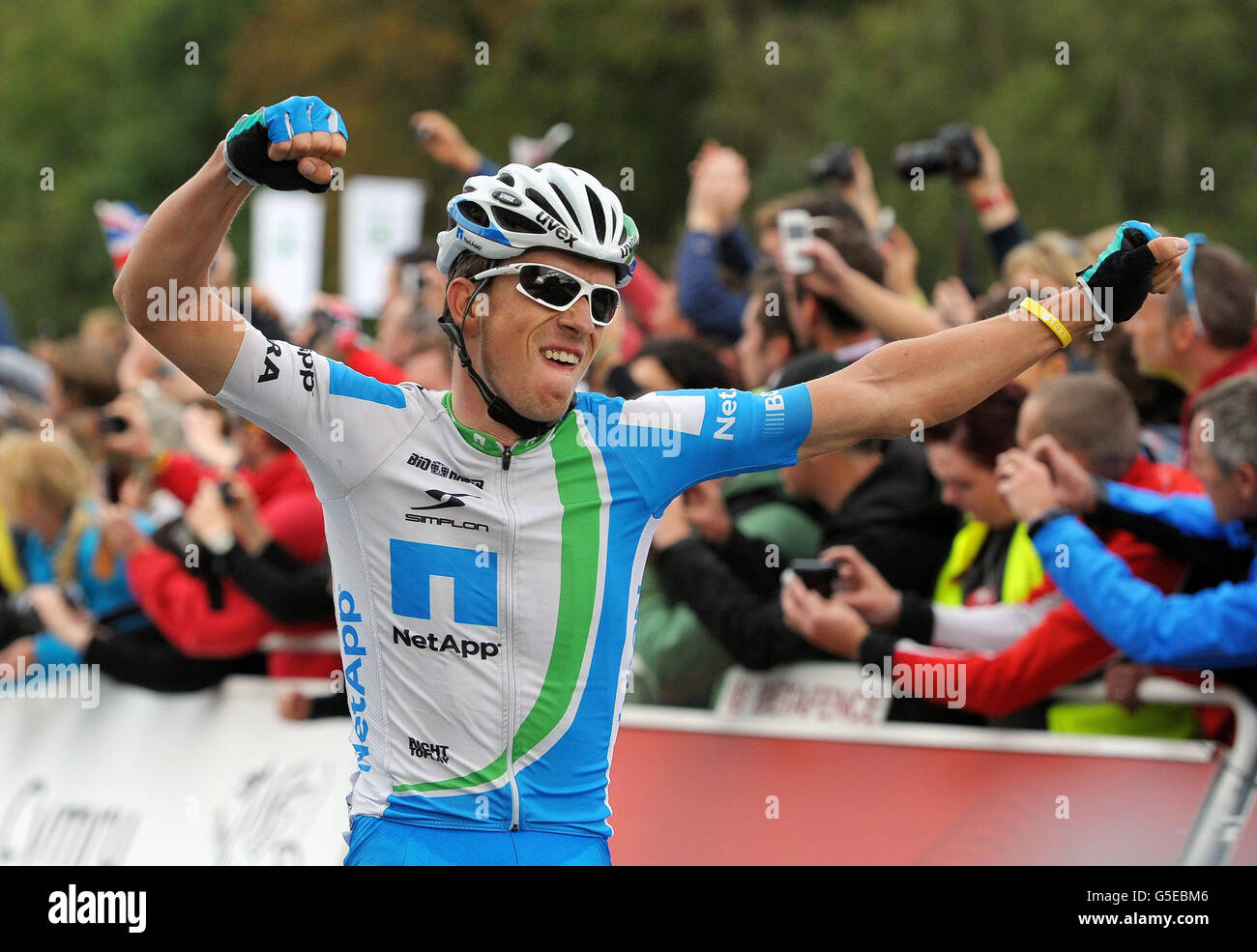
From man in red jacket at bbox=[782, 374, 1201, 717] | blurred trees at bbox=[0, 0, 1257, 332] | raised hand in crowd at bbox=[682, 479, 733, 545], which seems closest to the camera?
man in red jacket at bbox=[782, 374, 1201, 717]

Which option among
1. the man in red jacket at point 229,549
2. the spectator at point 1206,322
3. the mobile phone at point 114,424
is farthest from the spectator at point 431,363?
the spectator at point 1206,322

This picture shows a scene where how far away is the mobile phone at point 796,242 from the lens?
22.4ft

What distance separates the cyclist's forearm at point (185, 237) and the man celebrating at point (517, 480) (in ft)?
0.10

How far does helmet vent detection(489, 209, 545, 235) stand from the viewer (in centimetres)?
399

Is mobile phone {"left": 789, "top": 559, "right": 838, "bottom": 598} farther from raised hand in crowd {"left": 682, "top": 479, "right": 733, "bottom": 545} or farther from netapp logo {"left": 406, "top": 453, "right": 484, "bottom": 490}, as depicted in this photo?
netapp logo {"left": 406, "top": 453, "right": 484, "bottom": 490}

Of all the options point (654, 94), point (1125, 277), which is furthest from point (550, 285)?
point (654, 94)

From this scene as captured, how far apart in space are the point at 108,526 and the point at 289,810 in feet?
5.48

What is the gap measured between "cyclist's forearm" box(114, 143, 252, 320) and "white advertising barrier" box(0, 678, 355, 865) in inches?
158

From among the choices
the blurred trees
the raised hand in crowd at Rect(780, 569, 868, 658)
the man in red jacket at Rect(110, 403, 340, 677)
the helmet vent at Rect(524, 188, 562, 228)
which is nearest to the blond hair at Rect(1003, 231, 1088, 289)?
the raised hand in crowd at Rect(780, 569, 868, 658)

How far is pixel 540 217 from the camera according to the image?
398 centimetres

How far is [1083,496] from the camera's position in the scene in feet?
18.4
